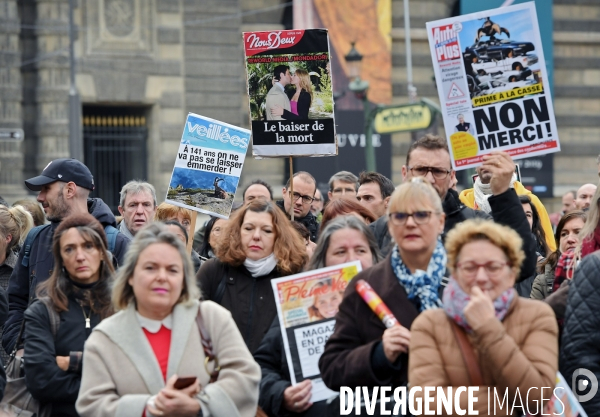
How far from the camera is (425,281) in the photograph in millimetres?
4715

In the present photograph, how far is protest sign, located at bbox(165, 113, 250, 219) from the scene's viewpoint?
8094 mm

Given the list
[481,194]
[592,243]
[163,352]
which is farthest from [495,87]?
[163,352]

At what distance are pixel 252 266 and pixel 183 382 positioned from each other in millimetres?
1695

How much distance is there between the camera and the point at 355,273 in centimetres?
530

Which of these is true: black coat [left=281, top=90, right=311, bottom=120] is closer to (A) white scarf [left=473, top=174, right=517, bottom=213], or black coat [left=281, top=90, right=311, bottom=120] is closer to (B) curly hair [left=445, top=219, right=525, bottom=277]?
(A) white scarf [left=473, top=174, right=517, bottom=213]

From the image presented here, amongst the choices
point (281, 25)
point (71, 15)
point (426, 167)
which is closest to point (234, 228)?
point (426, 167)

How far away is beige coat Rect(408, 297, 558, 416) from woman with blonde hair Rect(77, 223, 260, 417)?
802mm

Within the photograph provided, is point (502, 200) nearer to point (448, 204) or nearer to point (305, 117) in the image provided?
point (448, 204)

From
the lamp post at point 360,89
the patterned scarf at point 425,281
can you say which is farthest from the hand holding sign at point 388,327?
the lamp post at point 360,89

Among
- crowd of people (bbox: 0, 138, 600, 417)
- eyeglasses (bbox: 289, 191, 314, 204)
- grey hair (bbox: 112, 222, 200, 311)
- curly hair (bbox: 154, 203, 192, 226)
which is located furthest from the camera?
eyeglasses (bbox: 289, 191, 314, 204)

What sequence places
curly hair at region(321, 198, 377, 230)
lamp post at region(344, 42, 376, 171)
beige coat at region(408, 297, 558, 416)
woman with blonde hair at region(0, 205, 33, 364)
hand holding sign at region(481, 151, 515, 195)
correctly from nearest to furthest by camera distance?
beige coat at region(408, 297, 558, 416)
hand holding sign at region(481, 151, 515, 195)
curly hair at region(321, 198, 377, 230)
woman with blonde hair at region(0, 205, 33, 364)
lamp post at region(344, 42, 376, 171)

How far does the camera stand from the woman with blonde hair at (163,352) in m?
4.59

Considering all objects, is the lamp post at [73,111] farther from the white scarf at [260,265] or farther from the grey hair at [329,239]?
the grey hair at [329,239]

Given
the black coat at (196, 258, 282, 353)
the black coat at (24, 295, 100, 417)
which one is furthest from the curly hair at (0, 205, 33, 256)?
the black coat at (24, 295, 100, 417)
